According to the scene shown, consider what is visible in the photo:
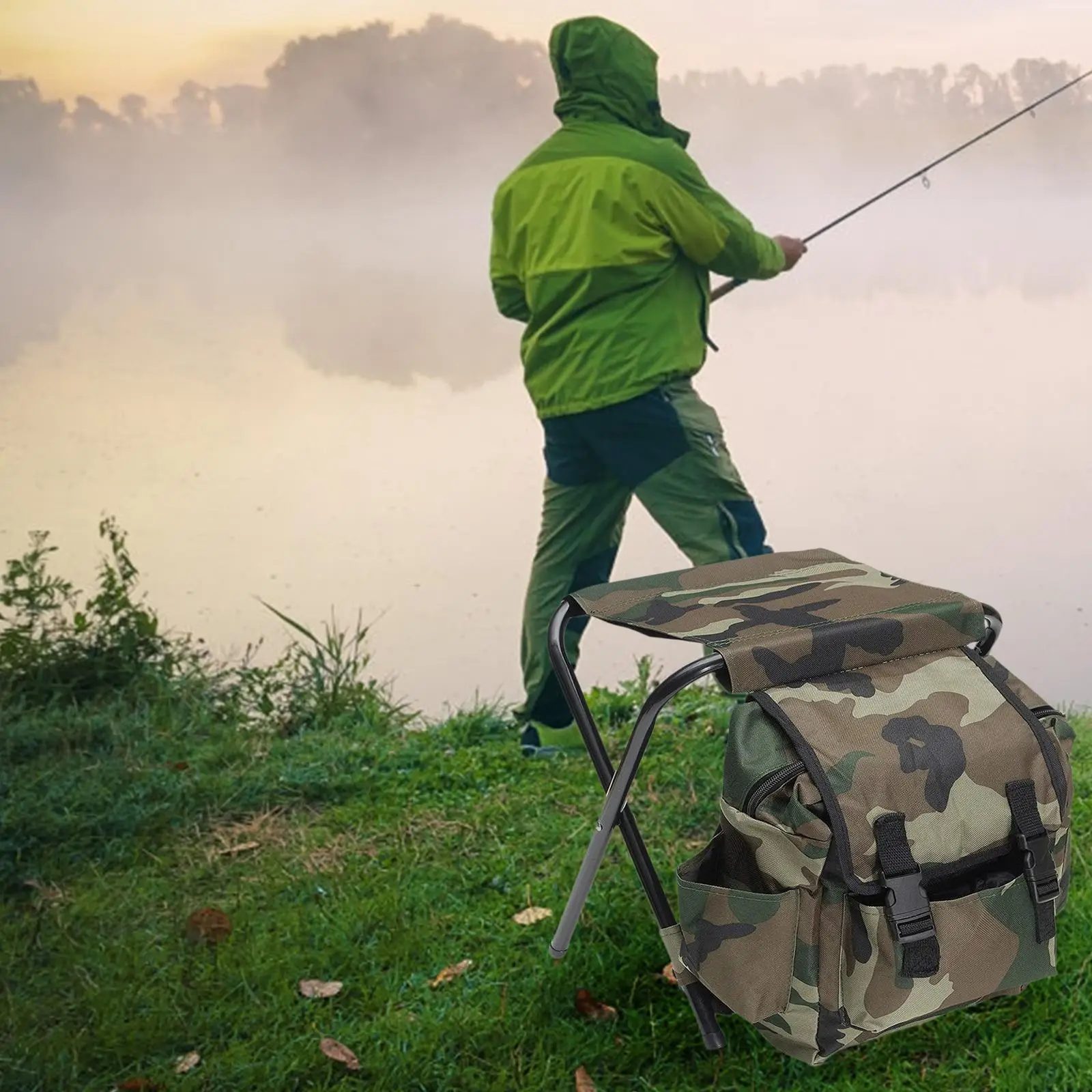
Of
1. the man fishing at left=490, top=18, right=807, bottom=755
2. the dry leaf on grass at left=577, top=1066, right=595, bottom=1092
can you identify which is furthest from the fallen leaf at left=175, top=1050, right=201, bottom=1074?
the man fishing at left=490, top=18, right=807, bottom=755

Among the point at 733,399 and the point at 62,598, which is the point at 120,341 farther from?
the point at 733,399

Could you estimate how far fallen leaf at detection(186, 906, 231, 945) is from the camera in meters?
3.03

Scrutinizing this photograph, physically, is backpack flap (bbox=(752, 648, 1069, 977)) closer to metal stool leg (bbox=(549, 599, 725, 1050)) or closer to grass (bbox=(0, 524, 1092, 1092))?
metal stool leg (bbox=(549, 599, 725, 1050))

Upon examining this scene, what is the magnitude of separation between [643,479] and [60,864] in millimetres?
1881

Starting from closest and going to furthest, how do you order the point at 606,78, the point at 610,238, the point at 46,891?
the point at 46,891 < the point at 610,238 < the point at 606,78

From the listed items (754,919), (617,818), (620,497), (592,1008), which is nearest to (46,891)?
(592,1008)

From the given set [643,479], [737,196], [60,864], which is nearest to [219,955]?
[60,864]

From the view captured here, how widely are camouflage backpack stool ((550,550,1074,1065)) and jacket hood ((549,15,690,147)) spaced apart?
7.20 ft

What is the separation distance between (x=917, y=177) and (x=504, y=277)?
143 cm

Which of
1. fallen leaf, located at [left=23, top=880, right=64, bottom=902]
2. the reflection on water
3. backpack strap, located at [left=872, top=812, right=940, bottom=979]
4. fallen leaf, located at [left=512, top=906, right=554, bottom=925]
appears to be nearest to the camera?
backpack strap, located at [left=872, top=812, right=940, bottom=979]

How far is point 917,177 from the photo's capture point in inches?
175

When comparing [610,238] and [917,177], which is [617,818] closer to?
[610,238]

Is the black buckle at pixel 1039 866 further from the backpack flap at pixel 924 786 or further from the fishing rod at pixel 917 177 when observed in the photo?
the fishing rod at pixel 917 177

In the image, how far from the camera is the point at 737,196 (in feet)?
14.1
